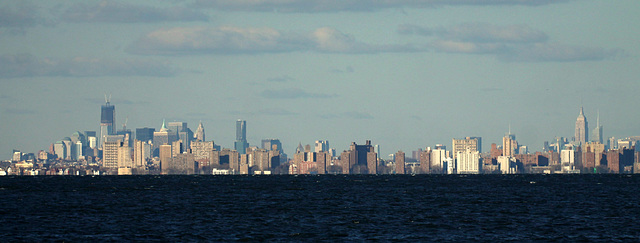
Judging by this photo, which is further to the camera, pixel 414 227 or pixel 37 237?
pixel 414 227

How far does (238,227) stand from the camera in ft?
321

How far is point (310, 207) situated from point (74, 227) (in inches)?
1786

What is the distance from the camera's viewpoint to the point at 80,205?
142125 mm

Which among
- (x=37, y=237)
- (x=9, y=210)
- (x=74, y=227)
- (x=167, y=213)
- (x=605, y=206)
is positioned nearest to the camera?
(x=37, y=237)

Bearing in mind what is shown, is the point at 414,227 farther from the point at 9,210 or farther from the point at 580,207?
the point at 9,210

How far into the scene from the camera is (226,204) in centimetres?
14388

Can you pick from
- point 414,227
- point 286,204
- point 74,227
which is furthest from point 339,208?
point 74,227

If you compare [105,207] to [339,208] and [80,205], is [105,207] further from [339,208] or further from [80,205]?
[339,208]

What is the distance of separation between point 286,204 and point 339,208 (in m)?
15.8

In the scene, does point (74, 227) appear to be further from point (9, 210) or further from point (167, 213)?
point (9, 210)

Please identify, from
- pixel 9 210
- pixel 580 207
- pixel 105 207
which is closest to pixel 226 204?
pixel 105 207

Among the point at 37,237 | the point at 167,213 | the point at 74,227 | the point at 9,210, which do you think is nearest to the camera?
the point at 37,237

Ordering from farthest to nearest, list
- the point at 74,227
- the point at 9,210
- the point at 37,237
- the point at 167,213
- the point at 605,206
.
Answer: the point at 605,206
the point at 9,210
the point at 167,213
the point at 74,227
the point at 37,237

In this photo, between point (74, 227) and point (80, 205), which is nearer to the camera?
point (74, 227)
